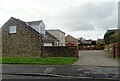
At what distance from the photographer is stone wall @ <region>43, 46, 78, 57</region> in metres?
26.8

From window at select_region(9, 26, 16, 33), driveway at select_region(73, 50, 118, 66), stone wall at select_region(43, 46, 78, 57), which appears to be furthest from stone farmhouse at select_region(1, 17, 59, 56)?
driveway at select_region(73, 50, 118, 66)

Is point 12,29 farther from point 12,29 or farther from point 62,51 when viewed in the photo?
point 62,51

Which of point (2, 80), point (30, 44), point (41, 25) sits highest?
point (41, 25)

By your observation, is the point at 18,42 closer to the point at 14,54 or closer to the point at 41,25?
the point at 14,54

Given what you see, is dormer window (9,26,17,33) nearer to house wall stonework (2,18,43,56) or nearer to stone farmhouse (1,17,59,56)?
stone farmhouse (1,17,59,56)

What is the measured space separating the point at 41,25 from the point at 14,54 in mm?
11303

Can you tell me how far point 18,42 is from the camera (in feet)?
103

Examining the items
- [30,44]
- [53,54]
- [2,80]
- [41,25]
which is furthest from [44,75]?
[41,25]

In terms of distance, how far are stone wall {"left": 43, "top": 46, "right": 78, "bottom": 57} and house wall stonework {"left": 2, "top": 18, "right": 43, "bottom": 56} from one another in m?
2.04

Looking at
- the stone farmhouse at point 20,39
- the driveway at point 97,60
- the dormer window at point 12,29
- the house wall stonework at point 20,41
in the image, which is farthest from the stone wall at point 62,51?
the dormer window at point 12,29

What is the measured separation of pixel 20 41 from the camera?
102 ft

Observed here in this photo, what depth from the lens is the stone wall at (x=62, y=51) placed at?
2683 cm

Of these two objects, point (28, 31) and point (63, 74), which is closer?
point (63, 74)

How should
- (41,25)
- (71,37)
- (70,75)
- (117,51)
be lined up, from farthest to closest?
(71,37), (41,25), (117,51), (70,75)
